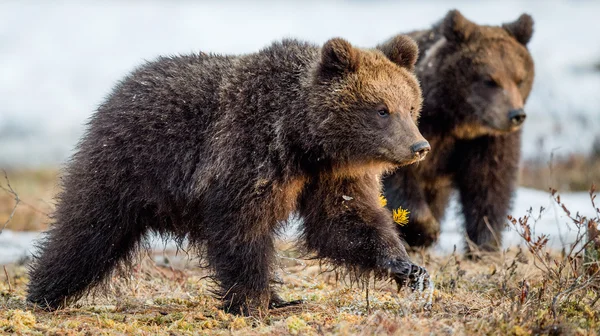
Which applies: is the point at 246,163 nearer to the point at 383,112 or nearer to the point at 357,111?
the point at 357,111

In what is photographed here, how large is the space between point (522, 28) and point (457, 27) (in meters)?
0.81

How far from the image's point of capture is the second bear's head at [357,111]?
6.07 meters

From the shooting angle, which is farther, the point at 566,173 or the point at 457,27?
the point at 566,173

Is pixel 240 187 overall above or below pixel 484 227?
above

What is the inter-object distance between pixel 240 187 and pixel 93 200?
1313mm

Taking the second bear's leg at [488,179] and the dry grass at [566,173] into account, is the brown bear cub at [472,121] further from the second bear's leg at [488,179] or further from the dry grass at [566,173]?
the dry grass at [566,173]

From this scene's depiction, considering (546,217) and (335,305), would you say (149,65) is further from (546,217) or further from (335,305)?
(546,217)

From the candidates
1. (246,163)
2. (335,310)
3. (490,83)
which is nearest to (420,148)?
(246,163)

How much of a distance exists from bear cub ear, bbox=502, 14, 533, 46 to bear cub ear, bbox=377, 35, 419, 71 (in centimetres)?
332

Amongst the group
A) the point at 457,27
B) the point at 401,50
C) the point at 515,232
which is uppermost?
the point at 457,27

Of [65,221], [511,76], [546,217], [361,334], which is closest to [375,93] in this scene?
[361,334]

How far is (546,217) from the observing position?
11.8 meters

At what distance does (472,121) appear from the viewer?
30.2 feet

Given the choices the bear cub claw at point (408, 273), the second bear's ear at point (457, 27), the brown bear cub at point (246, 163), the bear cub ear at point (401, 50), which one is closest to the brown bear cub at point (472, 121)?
the second bear's ear at point (457, 27)
